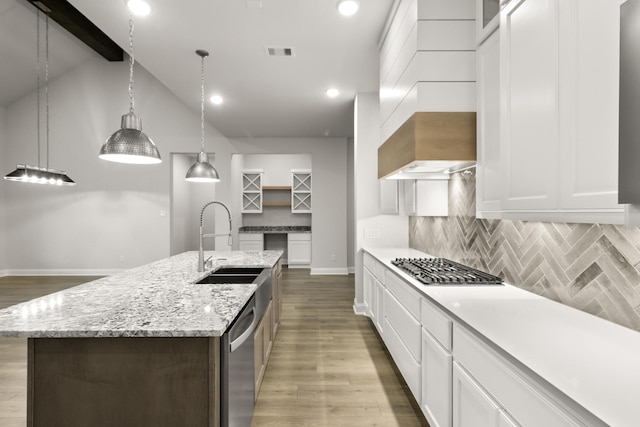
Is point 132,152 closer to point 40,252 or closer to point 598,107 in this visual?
point 598,107

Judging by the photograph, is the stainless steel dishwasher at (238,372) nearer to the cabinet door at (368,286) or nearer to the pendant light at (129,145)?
the pendant light at (129,145)

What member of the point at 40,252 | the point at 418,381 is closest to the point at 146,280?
the point at 418,381

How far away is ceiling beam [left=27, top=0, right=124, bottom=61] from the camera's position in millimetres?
4555

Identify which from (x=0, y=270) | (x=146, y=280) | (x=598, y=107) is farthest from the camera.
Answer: (x=0, y=270)

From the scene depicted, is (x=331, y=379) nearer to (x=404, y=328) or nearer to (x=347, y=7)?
(x=404, y=328)

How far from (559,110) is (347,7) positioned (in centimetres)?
197

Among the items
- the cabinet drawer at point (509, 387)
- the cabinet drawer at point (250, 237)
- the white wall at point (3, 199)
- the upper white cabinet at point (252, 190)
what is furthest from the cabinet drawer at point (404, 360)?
the white wall at point (3, 199)

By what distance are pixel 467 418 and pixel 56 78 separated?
30.3 ft

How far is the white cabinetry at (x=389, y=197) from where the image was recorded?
12.4ft

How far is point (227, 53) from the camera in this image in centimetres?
333

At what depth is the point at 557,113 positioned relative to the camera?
1.26m

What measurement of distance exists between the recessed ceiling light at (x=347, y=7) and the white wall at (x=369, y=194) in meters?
1.75

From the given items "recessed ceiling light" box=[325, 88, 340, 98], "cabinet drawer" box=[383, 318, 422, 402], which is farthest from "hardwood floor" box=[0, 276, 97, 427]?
"recessed ceiling light" box=[325, 88, 340, 98]

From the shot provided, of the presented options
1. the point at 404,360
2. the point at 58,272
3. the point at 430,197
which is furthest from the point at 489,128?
the point at 58,272
